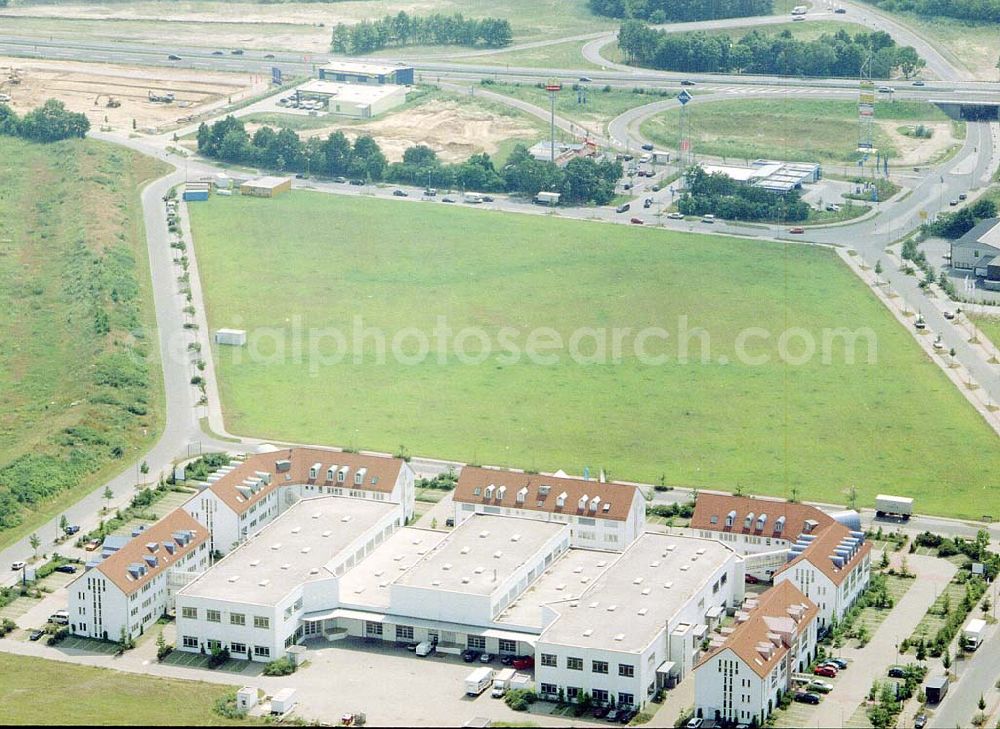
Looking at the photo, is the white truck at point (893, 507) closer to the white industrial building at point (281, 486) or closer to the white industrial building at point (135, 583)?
the white industrial building at point (281, 486)

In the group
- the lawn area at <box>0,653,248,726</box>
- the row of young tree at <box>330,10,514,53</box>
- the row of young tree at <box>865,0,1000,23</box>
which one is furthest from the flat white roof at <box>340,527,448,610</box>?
the row of young tree at <box>865,0,1000,23</box>

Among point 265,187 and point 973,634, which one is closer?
point 973,634

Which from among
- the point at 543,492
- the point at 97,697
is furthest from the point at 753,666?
the point at 97,697

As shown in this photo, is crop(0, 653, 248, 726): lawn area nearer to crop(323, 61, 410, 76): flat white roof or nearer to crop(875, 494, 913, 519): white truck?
crop(875, 494, 913, 519): white truck

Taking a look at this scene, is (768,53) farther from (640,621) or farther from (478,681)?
(478,681)

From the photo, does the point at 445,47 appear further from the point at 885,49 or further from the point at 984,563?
the point at 984,563

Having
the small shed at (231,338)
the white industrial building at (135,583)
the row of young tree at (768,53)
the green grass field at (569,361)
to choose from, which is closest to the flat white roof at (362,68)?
the row of young tree at (768,53)
